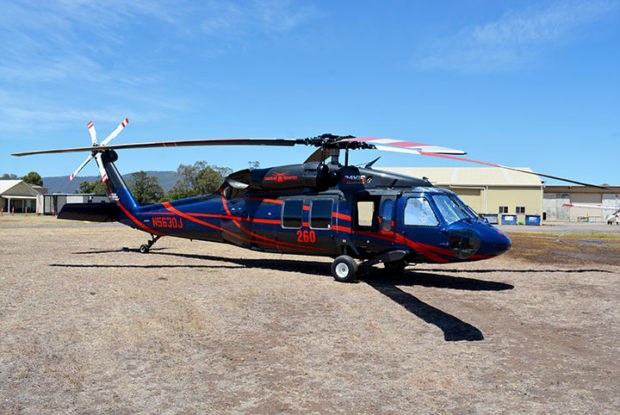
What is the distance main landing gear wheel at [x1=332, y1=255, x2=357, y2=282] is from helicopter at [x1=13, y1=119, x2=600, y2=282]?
25mm

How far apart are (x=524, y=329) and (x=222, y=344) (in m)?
4.66

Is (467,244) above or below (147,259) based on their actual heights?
above

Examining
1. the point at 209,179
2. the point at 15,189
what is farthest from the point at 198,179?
the point at 15,189

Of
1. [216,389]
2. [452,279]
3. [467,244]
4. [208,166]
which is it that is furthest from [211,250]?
[208,166]

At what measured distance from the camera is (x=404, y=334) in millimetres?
6598

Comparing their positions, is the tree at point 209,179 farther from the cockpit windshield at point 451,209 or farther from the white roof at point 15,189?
the cockpit windshield at point 451,209

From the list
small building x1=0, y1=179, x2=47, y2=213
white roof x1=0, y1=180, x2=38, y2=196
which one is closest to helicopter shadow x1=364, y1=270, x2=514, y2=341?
small building x1=0, y1=179, x2=47, y2=213

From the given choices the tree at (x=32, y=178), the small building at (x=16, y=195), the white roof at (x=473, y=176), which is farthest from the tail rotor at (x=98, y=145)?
the tree at (x=32, y=178)

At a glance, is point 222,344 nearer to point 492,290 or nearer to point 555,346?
point 555,346

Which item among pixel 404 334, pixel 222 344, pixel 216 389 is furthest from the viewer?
pixel 404 334

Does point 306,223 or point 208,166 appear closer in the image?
point 306,223

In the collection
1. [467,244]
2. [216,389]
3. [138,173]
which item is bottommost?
[216,389]

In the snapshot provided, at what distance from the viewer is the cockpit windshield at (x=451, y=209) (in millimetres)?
10336

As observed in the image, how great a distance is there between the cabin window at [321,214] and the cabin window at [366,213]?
0.76m
